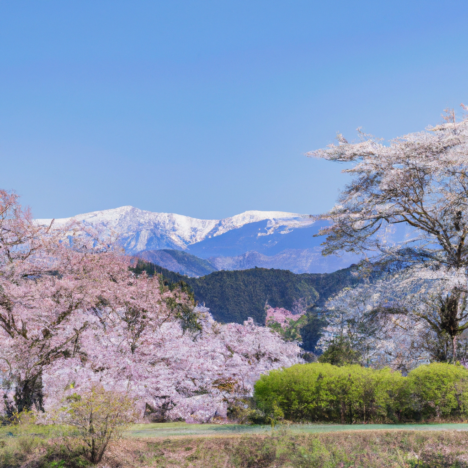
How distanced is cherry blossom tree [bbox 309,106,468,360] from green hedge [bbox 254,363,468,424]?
9.21 ft

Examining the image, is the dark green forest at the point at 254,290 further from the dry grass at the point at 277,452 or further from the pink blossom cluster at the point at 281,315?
the dry grass at the point at 277,452

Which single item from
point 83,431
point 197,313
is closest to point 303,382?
point 83,431

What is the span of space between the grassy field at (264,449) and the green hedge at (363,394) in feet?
3.84

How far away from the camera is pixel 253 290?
139750 mm

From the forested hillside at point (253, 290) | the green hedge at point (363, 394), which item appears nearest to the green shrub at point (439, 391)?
the green hedge at point (363, 394)

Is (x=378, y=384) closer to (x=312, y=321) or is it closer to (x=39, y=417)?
(x=39, y=417)

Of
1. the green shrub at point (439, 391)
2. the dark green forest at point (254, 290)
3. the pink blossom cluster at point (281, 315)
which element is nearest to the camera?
the green shrub at point (439, 391)

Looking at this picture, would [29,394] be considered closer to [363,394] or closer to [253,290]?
[363,394]

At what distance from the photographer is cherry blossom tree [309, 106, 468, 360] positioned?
1245 centimetres

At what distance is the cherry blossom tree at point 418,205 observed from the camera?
1245cm

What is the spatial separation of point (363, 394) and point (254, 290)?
13074 centimetres

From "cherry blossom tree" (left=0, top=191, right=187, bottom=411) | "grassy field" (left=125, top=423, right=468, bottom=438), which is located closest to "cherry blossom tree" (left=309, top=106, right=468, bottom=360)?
"grassy field" (left=125, top=423, right=468, bottom=438)

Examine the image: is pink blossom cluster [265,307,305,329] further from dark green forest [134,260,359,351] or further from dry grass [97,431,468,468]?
dry grass [97,431,468,468]

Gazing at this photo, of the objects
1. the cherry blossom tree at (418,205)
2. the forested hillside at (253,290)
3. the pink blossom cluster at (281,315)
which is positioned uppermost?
the cherry blossom tree at (418,205)
